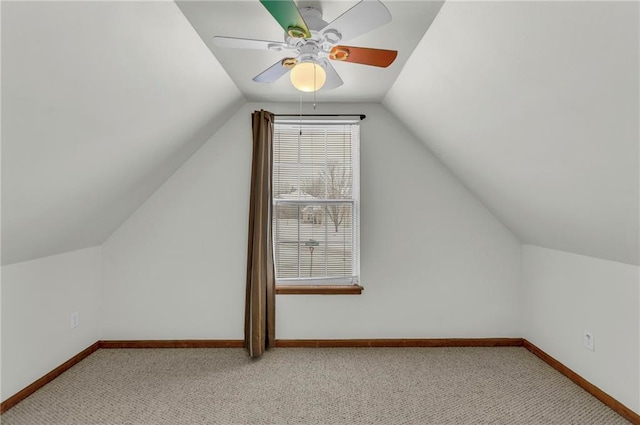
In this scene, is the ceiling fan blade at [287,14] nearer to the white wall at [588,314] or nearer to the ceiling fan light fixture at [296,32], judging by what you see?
the ceiling fan light fixture at [296,32]

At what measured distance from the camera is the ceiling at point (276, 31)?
1.58m

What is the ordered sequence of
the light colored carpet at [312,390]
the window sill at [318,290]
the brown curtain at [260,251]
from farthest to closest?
the window sill at [318,290] → the brown curtain at [260,251] → the light colored carpet at [312,390]

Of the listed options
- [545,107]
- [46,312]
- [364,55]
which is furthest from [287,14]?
[46,312]

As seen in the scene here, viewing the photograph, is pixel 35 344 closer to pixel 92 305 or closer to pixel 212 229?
pixel 92 305

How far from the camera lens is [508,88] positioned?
5.26 feet

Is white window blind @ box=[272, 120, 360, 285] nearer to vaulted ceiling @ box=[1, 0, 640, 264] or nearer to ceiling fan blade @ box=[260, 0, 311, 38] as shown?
vaulted ceiling @ box=[1, 0, 640, 264]

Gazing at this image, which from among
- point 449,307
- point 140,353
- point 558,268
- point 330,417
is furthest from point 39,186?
point 558,268

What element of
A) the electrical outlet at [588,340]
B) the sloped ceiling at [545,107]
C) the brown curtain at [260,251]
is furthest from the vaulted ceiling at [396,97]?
the electrical outlet at [588,340]

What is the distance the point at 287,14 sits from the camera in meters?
1.25

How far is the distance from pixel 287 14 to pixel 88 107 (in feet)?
3.31

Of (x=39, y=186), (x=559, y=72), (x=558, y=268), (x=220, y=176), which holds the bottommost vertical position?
(x=558, y=268)

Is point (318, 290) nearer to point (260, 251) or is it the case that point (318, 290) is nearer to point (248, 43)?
point (260, 251)

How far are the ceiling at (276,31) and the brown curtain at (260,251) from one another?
0.44 m

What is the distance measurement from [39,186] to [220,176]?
140 cm
